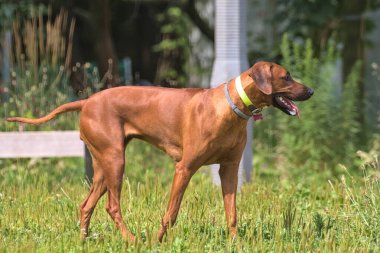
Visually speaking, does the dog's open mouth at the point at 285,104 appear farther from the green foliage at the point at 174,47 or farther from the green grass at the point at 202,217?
the green foliage at the point at 174,47

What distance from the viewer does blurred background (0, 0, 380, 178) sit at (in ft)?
30.7

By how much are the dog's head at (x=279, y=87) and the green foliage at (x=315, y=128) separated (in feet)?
12.7

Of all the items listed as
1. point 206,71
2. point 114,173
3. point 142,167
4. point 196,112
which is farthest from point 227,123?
point 206,71

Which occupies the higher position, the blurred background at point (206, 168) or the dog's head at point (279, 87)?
the dog's head at point (279, 87)

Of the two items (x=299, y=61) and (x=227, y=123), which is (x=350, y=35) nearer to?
(x=299, y=61)

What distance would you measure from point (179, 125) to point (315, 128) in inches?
156

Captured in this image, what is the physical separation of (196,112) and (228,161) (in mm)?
420

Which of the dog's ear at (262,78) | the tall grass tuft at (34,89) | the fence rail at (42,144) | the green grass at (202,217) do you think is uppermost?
the dog's ear at (262,78)

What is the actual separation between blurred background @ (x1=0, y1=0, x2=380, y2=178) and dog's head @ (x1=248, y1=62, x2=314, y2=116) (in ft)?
4.23

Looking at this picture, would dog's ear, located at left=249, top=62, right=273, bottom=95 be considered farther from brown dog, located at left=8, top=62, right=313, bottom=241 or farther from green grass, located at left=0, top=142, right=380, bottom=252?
green grass, located at left=0, top=142, right=380, bottom=252

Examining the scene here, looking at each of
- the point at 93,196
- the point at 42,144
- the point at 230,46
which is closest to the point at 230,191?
the point at 93,196

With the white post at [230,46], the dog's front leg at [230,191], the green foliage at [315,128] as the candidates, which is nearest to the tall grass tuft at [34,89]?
the white post at [230,46]

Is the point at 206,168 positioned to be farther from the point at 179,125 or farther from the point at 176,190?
the point at 176,190

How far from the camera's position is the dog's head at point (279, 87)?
17.0 ft
